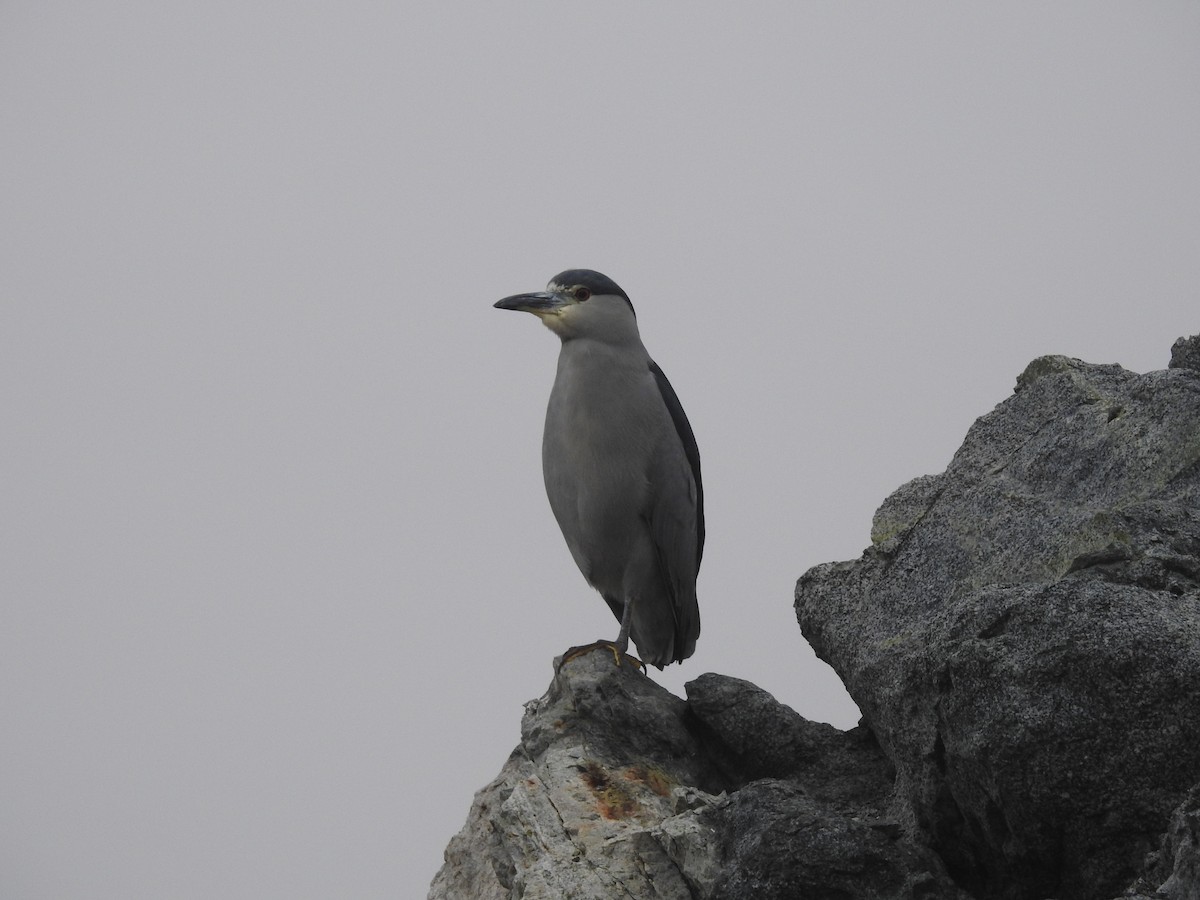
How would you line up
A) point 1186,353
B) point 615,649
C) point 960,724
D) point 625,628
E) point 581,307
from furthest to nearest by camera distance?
point 581,307
point 625,628
point 615,649
point 1186,353
point 960,724

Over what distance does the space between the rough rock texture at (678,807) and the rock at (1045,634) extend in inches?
14.0

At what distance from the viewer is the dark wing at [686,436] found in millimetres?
7824

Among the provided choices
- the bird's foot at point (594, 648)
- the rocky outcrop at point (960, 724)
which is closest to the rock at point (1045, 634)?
the rocky outcrop at point (960, 724)

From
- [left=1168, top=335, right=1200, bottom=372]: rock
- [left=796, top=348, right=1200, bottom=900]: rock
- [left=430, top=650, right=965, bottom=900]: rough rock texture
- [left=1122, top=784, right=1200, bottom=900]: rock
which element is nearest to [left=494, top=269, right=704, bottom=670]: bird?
[left=430, top=650, right=965, bottom=900]: rough rock texture

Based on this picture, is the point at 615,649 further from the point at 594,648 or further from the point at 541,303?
the point at 541,303

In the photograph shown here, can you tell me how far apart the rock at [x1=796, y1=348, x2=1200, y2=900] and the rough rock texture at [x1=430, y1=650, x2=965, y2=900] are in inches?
14.0

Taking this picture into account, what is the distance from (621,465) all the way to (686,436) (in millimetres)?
661

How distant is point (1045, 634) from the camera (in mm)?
4133

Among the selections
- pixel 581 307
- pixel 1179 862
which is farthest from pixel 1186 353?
pixel 581 307

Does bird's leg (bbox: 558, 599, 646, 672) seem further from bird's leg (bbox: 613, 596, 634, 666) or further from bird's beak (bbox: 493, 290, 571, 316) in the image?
bird's beak (bbox: 493, 290, 571, 316)

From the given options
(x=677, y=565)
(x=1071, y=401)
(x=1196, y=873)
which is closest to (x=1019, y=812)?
(x=1196, y=873)

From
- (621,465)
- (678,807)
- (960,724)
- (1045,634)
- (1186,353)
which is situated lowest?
(960,724)

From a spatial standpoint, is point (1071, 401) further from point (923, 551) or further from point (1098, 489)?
point (923, 551)

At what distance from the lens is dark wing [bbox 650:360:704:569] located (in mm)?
7824
